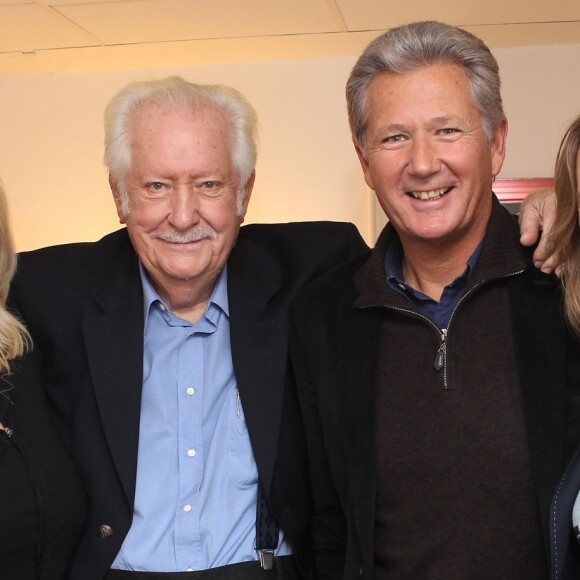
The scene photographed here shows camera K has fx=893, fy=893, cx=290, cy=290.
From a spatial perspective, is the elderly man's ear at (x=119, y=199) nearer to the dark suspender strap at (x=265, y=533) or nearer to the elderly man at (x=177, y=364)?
the elderly man at (x=177, y=364)

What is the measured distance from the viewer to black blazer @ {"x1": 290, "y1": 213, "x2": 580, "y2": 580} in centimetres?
166

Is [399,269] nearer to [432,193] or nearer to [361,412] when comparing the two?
[432,193]

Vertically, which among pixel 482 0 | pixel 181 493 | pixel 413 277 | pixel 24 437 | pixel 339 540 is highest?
pixel 482 0

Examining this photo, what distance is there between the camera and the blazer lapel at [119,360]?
202 centimetres

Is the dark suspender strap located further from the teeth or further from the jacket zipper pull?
the teeth

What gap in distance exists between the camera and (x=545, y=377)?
168cm

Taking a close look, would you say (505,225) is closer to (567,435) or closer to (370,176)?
(370,176)

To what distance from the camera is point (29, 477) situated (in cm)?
187

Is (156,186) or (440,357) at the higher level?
(156,186)

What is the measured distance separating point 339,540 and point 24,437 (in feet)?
2.51

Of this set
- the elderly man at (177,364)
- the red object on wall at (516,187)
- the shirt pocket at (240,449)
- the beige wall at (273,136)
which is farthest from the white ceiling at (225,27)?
the shirt pocket at (240,449)

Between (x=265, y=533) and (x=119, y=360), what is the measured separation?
0.52 m

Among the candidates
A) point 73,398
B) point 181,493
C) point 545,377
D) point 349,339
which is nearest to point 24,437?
point 73,398

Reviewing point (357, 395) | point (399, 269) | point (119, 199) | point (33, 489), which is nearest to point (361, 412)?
point (357, 395)
